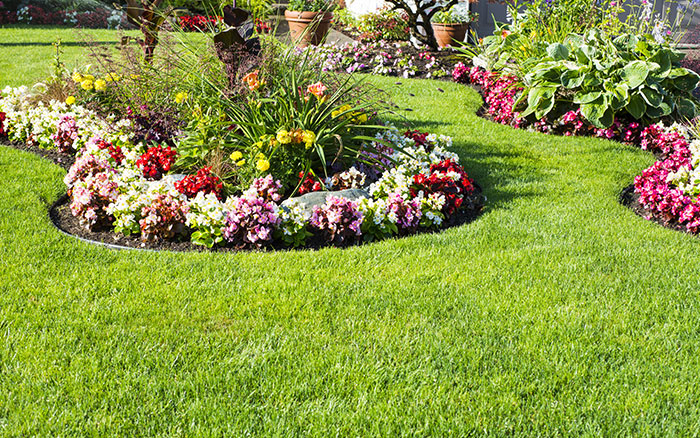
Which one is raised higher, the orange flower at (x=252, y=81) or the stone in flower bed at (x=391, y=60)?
the orange flower at (x=252, y=81)

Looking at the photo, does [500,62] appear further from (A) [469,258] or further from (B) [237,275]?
(B) [237,275]

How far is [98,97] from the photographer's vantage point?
6348 millimetres

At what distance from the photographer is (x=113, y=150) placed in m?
5.28

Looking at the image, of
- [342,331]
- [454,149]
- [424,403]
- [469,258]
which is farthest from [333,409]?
[454,149]

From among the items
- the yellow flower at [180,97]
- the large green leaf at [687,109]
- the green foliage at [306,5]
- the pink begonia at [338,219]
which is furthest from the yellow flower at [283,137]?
the green foliage at [306,5]

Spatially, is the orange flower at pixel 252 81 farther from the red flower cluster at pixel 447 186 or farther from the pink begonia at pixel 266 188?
the red flower cluster at pixel 447 186

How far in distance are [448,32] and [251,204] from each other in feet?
24.7

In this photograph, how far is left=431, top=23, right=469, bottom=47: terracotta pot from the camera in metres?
10.6

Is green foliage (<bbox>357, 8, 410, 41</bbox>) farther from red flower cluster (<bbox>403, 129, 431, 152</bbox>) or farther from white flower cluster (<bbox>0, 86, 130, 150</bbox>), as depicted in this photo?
white flower cluster (<bbox>0, 86, 130, 150</bbox>)

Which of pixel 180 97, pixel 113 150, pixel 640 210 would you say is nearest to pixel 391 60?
pixel 180 97

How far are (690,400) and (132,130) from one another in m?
4.83

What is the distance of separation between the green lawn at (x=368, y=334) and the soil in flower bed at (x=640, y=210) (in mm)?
238

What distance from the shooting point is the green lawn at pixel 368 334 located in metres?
2.51

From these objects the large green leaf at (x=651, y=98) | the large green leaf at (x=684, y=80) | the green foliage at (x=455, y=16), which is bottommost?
the large green leaf at (x=651, y=98)
